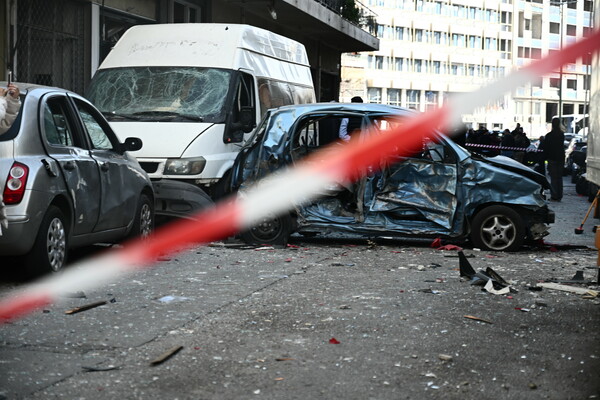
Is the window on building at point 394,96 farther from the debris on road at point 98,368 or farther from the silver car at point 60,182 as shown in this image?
the debris on road at point 98,368

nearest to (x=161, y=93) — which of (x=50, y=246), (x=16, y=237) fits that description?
(x=50, y=246)

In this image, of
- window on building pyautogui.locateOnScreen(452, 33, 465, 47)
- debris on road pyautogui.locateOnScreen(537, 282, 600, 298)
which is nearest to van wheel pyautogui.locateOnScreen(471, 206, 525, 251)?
debris on road pyautogui.locateOnScreen(537, 282, 600, 298)

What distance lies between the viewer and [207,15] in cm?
2458

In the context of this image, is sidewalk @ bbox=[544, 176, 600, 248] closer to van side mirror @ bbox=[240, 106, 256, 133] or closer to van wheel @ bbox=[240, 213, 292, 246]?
van wheel @ bbox=[240, 213, 292, 246]

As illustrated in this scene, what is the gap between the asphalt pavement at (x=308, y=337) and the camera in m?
5.09

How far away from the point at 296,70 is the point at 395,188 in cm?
611

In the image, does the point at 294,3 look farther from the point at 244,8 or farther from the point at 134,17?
the point at 134,17

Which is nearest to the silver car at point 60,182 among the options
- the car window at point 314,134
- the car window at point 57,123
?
the car window at point 57,123

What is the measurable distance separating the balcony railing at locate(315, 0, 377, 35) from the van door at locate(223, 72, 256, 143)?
16.5 meters

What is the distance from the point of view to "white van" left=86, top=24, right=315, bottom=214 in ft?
39.7

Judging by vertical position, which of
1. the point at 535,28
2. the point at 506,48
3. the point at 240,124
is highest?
the point at 535,28

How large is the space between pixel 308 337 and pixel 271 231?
16.9ft

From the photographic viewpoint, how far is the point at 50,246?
829 centimetres

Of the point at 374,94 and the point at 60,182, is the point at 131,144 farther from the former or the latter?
the point at 374,94
